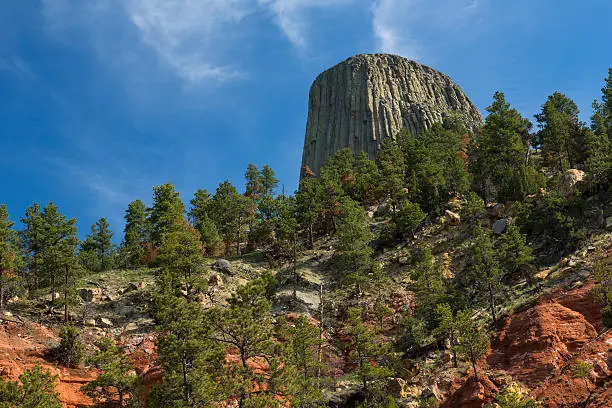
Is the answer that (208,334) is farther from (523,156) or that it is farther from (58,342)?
(523,156)

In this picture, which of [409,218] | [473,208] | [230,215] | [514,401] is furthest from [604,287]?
[230,215]

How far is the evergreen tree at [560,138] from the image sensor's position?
6359 cm

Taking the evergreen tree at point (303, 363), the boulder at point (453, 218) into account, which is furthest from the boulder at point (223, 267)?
the boulder at point (453, 218)

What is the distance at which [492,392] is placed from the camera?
2988 centimetres

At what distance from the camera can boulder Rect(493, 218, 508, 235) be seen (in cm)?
5091

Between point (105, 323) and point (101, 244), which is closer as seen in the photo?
point (105, 323)

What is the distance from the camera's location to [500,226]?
51.7 m

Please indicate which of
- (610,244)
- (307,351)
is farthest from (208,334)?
(610,244)

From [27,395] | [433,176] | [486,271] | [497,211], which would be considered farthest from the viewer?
[433,176]

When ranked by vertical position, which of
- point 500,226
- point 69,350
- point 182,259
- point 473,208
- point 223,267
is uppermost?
point 473,208

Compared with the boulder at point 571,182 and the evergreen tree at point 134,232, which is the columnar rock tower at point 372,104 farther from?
the boulder at point 571,182

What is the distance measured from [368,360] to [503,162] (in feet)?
112

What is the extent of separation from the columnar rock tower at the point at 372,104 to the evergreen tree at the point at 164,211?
213 ft

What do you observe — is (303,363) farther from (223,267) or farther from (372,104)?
(372,104)
